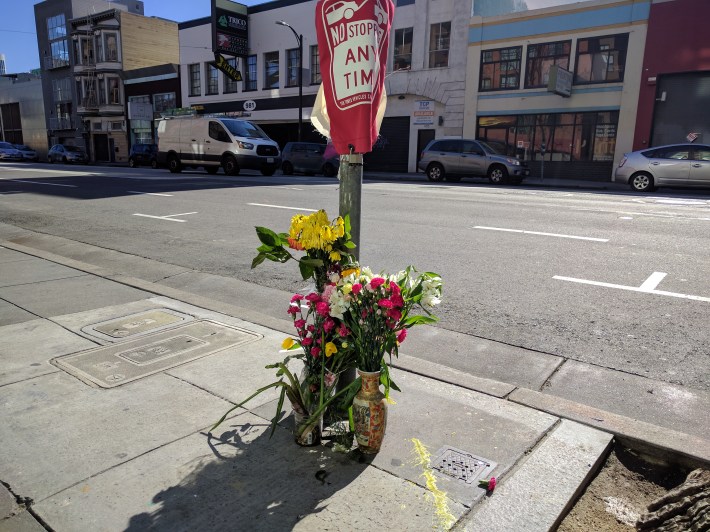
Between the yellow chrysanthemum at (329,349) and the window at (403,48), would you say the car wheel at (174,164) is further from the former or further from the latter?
the yellow chrysanthemum at (329,349)

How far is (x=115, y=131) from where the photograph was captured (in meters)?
48.1

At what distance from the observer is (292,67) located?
3503 centimetres

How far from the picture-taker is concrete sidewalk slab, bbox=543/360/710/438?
125 inches

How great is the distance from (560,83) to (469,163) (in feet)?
19.1

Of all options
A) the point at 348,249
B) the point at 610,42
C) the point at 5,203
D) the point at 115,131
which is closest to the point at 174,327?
the point at 348,249

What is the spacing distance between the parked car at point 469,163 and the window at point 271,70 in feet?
58.2

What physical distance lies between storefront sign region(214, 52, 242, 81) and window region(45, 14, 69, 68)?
79.2ft

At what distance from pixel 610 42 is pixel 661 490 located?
25.5 m

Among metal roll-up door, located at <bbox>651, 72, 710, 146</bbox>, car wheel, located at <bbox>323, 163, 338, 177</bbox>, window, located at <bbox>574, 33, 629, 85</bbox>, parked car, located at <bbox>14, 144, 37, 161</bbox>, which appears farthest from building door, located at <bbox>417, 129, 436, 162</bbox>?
parked car, located at <bbox>14, 144, 37, 161</bbox>

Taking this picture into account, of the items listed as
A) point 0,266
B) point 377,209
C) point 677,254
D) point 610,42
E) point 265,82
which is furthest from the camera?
point 265,82

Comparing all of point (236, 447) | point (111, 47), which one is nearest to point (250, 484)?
point (236, 447)

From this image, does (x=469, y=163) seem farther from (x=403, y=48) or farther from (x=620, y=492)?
(x=620, y=492)

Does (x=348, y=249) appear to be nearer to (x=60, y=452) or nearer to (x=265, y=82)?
(x=60, y=452)

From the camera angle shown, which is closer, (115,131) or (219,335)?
(219,335)
